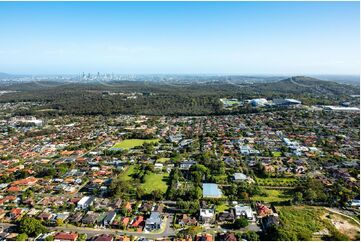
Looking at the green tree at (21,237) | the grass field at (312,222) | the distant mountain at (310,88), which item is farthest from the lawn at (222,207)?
the distant mountain at (310,88)

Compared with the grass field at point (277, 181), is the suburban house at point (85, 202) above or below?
below

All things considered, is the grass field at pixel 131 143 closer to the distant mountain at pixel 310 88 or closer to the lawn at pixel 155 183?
the lawn at pixel 155 183

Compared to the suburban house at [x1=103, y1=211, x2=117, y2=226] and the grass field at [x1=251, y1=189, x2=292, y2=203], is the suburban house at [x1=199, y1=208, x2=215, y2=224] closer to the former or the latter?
the grass field at [x1=251, y1=189, x2=292, y2=203]

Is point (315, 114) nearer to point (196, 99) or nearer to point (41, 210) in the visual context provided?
point (196, 99)

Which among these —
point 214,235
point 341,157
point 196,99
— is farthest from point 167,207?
point 196,99

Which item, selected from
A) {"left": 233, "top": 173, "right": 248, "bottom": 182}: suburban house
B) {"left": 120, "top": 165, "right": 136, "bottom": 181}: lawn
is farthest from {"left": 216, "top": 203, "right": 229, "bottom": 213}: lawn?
{"left": 120, "top": 165, "right": 136, "bottom": 181}: lawn

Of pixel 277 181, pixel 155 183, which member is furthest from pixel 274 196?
pixel 155 183
